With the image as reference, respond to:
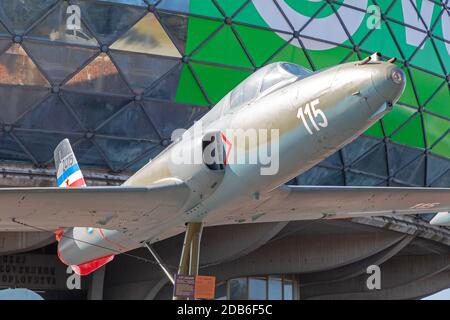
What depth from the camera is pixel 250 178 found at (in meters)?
11.3

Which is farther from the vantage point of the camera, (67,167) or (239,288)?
(239,288)

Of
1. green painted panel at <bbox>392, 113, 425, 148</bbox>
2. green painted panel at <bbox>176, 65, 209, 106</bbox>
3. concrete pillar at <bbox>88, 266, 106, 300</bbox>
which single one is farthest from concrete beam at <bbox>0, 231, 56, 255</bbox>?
green painted panel at <bbox>392, 113, 425, 148</bbox>

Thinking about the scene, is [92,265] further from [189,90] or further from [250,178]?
[189,90]

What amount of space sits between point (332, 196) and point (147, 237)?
3447mm

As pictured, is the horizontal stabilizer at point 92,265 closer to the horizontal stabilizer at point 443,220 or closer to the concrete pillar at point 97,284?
the horizontal stabilizer at point 443,220

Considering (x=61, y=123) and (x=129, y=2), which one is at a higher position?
(x=129, y=2)

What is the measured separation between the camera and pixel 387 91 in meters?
9.50

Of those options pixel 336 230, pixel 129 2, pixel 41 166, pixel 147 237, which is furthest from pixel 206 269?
pixel 147 237

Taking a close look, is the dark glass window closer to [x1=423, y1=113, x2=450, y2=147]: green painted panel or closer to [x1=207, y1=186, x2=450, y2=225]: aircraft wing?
[x1=423, y1=113, x2=450, y2=147]: green painted panel

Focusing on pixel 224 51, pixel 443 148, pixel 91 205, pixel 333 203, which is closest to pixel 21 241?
pixel 224 51

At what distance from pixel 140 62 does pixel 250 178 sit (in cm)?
989

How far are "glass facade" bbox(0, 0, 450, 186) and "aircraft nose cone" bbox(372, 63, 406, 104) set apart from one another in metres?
11.6

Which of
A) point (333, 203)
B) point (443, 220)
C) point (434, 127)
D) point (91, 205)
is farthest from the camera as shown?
point (434, 127)
